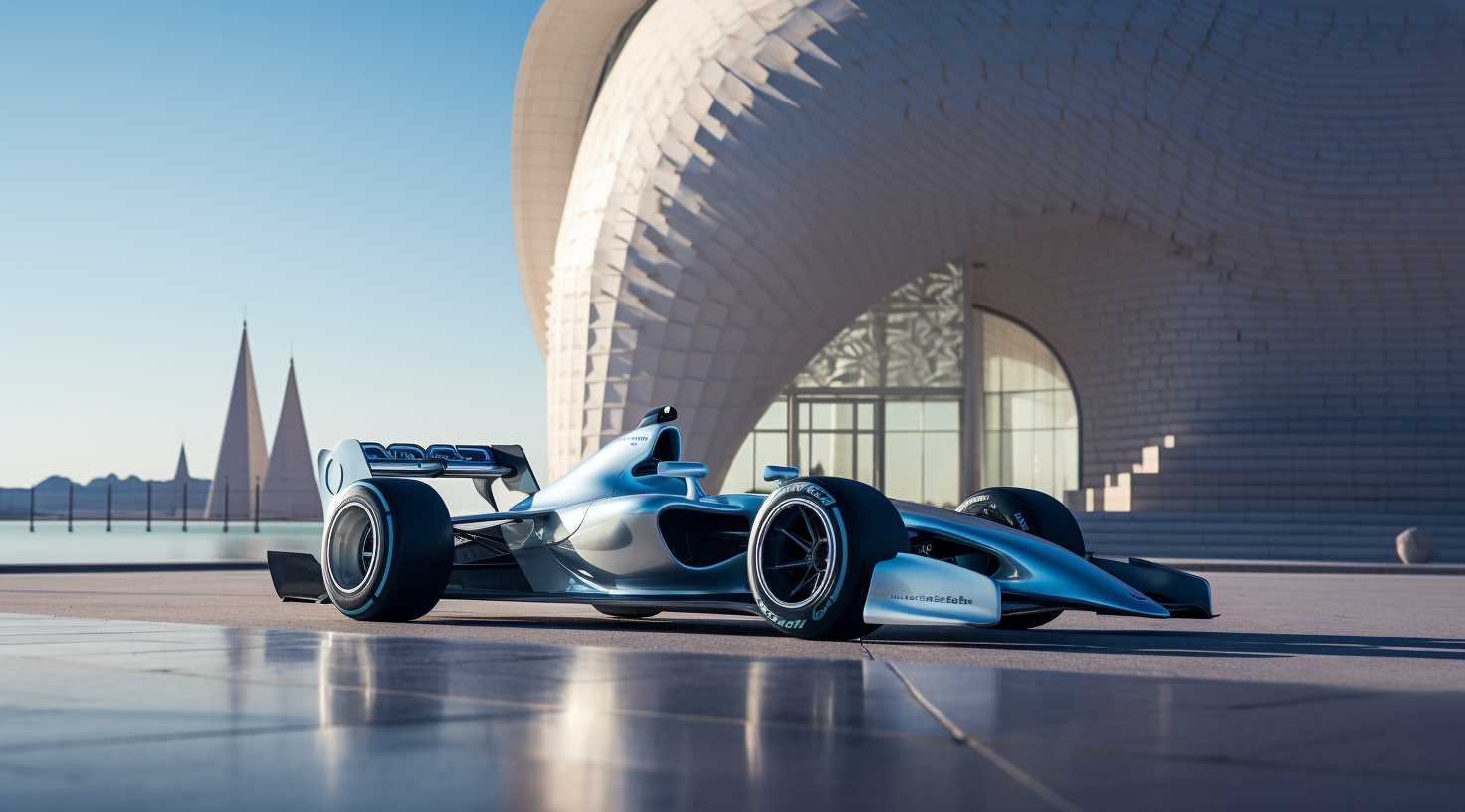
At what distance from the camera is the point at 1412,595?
12.3m

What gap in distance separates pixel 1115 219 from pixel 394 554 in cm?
2410

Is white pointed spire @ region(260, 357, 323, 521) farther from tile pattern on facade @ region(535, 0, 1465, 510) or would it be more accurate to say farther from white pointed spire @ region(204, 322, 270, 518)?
tile pattern on facade @ region(535, 0, 1465, 510)

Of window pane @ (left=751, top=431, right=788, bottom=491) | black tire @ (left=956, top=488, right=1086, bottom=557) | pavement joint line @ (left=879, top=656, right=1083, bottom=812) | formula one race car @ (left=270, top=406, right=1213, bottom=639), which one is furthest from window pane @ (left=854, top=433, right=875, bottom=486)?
pavement joint line @ (left=879, top=656, right=1083, bottom=812)

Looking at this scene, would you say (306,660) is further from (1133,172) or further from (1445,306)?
(1445,306)

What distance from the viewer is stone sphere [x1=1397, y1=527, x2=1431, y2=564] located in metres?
20.7

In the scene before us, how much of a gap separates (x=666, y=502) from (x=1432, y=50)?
25.5 m

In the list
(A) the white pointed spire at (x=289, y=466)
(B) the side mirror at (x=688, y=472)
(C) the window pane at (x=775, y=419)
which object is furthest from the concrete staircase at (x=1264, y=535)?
(A) the white pointed spire at (x=289, y=466)

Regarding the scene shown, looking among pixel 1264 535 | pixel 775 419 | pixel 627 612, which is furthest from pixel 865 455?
pixel 627 612

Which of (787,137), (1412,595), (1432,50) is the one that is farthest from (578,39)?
(1412,595)

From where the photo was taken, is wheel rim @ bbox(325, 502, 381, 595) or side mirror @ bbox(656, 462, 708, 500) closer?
side mirror @ bbox(656, 462, 708, 500)

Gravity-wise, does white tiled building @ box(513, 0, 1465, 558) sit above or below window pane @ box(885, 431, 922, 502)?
above

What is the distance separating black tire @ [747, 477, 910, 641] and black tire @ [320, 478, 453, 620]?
212 centimetres

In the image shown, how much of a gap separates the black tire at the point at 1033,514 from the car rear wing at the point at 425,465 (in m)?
3.06

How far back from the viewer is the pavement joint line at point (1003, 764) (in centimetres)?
250
